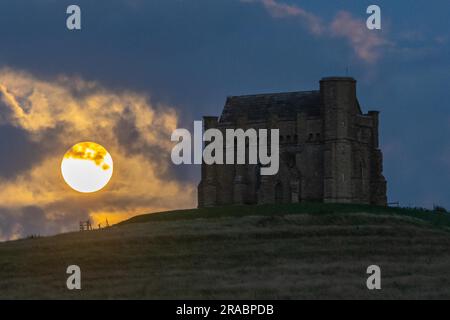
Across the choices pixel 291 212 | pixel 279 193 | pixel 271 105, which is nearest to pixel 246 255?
pixel 291 212

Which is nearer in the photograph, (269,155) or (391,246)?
(391,246)

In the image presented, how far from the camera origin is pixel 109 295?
151 ft

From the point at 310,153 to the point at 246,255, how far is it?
93.0 feet

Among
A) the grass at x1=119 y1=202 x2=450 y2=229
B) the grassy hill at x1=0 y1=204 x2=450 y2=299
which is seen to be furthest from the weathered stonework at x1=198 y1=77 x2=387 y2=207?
the grassy hill at x1=0 y1=204 x2=450 y2=299

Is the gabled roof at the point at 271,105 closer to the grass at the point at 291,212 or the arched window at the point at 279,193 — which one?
the arched window at the point at 279,193

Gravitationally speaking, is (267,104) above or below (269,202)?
above

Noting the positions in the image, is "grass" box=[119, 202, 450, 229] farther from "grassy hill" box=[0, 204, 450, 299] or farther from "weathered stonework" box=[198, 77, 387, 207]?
"weathered stonework" box=[198, 77, 387, 207]

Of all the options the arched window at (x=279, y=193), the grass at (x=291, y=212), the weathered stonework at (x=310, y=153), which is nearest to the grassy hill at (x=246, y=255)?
the grass at (x=291, y=212)

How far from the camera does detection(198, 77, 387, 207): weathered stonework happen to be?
85.9 meters

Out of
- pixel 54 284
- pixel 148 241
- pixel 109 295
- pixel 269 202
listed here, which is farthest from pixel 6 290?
pixel 269 202

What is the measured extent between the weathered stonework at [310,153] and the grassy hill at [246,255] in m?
6.51
